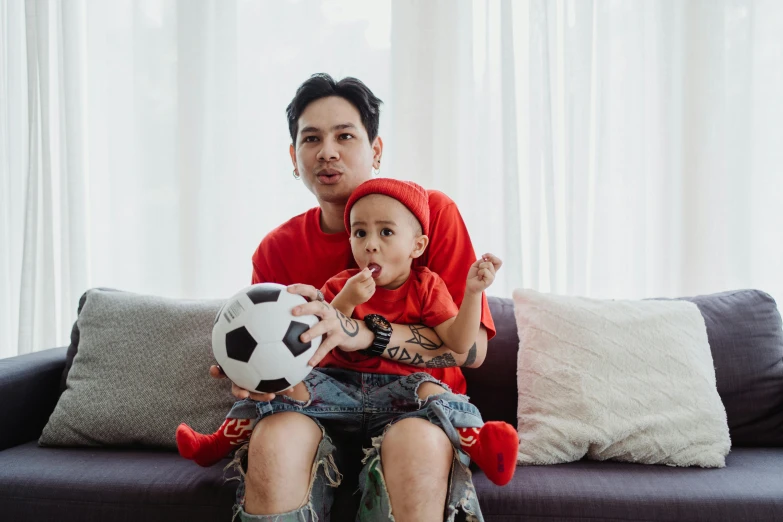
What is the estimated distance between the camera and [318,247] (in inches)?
67.8

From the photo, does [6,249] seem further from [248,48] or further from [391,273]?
[391,273]

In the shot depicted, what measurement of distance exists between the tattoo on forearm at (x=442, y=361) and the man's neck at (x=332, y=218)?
50cm

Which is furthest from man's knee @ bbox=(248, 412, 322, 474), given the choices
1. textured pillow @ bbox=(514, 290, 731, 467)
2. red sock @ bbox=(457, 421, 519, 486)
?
textured pillow @ bbox=(514, 290, 731, 467)

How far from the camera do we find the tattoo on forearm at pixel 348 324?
1.29m

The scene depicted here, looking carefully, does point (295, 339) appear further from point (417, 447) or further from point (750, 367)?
point (750, 367)

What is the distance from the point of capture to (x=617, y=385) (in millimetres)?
1636

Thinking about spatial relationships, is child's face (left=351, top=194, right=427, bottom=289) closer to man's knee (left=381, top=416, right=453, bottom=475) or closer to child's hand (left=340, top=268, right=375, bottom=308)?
child's hand (left=340, top=268, right=375, bottom=308)

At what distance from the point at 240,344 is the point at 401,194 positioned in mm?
522

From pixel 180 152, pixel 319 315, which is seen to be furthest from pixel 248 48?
pixel 319 315

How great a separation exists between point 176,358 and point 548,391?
1.05 metres

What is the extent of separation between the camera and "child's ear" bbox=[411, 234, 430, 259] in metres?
1.49

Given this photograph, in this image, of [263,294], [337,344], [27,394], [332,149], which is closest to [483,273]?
[337,344]

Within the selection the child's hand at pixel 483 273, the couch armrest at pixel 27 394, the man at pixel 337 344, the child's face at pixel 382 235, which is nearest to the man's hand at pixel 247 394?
the man at pixel 337 344

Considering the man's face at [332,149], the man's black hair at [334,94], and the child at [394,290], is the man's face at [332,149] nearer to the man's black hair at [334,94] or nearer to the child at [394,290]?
the man's black hair at [334,94]
